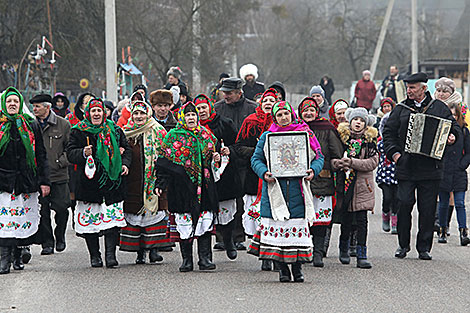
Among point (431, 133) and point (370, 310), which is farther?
point (431, 133)

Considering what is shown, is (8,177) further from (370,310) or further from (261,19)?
(261,19)

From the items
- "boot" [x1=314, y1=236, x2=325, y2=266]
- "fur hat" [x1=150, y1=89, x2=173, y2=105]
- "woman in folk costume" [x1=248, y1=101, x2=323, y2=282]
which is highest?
"fur hat" [x1=150, y1=89, x2=173, y2=105]

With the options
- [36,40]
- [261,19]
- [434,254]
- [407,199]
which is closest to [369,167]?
[407,199]

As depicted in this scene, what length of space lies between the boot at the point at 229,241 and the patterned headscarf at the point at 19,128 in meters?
2.23

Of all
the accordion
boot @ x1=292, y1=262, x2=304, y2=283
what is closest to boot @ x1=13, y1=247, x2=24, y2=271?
boot @ x1=292, y1=262, x2=304, y2=283

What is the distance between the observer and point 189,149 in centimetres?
1007

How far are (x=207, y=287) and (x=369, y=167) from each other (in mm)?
2435

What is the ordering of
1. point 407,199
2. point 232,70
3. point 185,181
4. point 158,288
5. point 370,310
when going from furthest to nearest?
1. point 232,70
2. point 407,199
3. point 185,181
4. point 158,288
5. point 370,310

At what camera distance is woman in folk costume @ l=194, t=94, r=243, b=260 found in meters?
10.6

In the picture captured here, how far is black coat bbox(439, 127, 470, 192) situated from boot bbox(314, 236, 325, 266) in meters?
2.44

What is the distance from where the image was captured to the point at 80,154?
10375 mm

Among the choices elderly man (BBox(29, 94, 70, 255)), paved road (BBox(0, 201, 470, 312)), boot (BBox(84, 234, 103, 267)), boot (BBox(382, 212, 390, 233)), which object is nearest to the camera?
paved road (BBox(0, 201, 470, 312))

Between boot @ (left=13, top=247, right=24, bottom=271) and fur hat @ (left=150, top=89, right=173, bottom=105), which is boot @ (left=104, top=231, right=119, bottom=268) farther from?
fur hat @ (left=150, top=89, right=173, bottom=105)

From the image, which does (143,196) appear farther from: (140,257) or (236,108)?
(236,108)
